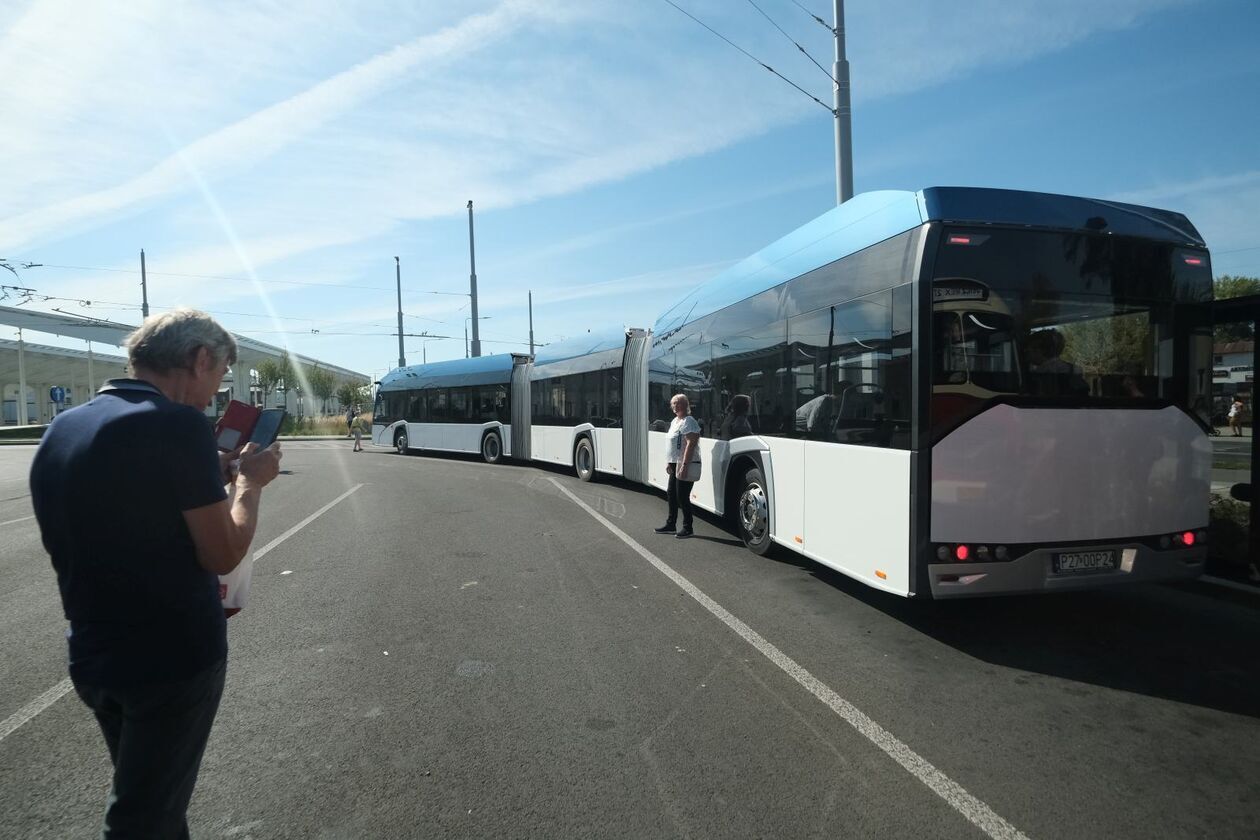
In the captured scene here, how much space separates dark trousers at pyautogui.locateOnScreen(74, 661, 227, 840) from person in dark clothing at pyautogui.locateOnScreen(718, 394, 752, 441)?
6639 mm

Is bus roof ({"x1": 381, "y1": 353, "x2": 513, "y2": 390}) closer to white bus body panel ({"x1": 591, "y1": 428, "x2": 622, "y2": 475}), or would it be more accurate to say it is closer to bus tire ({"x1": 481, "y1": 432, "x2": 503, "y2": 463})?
bus tire ({"x1": 481, "y1": 432, "x2": 503, "y2": 463})

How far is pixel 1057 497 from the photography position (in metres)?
4.95

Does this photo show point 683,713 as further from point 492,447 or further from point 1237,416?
point 492,447

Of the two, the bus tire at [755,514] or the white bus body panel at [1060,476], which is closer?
the white bus body panel at [1060,476]

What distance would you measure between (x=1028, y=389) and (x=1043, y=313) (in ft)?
1.74

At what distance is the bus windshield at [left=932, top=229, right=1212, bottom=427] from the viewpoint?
4891 mm

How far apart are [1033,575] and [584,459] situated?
1262 cm

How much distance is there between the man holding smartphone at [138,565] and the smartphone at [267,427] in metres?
0.58

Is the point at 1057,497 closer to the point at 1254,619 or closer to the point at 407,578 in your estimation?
the point at 1254,619

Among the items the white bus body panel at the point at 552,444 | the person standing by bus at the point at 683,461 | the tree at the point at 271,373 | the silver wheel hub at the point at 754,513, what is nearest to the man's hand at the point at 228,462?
the silver wheel hub at the point at 754,513

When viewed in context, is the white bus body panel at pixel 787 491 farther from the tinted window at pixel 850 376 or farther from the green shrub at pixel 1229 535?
the green shrub at pixel 1229 535

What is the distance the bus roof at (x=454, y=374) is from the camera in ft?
72.9

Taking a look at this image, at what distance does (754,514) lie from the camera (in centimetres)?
809

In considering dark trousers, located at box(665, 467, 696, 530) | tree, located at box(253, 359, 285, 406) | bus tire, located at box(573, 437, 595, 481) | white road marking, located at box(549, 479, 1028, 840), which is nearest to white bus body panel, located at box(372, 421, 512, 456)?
bus tire, located at box(573, 437, 595, 481)
